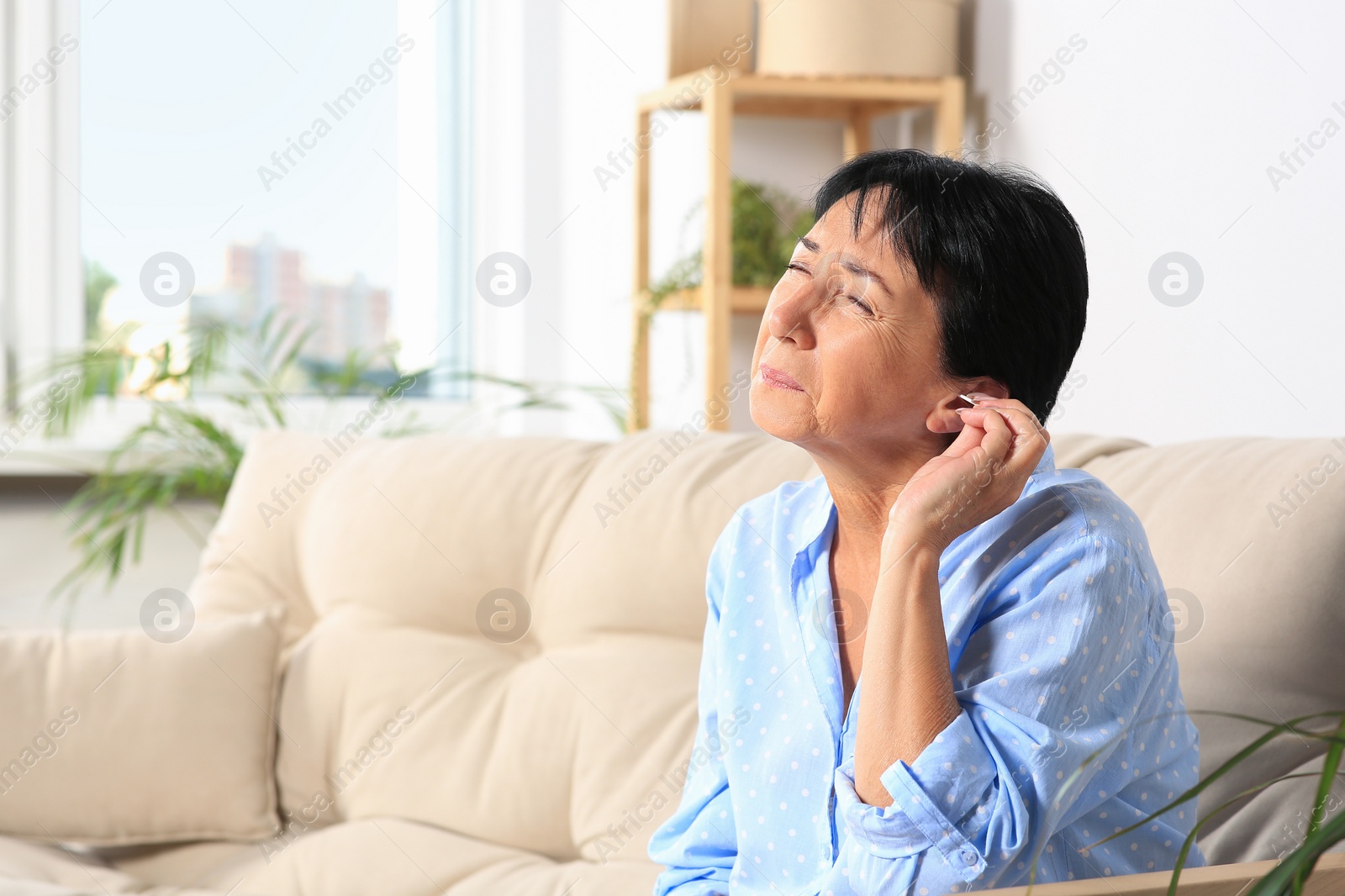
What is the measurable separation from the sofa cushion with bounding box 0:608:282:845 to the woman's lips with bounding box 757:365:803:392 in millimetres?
1076

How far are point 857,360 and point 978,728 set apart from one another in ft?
1.03

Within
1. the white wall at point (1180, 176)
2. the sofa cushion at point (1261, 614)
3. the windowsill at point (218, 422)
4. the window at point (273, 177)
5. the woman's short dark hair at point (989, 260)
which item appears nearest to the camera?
the woman's short dark hair at point (989, 260)

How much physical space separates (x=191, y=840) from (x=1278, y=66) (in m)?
1.81

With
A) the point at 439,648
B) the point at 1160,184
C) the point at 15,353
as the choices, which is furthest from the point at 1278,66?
the point at 15,353

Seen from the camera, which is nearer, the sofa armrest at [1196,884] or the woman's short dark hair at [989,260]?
the sofa armrest at [1196,884]

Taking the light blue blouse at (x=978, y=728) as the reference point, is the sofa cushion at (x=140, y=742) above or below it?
below

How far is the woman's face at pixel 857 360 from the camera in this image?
0.98 meters

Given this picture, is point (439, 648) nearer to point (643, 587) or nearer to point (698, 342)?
point (643, 587)

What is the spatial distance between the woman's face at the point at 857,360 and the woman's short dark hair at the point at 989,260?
0.01 meters

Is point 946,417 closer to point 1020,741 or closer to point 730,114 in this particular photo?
point 1020,741

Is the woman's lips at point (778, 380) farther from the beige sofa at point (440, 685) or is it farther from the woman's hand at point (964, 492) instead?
the beige sofa at point (440, 685)

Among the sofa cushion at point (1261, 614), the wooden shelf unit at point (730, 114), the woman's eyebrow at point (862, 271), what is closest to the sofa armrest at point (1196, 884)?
the sofa cushion at point (1261, 614)

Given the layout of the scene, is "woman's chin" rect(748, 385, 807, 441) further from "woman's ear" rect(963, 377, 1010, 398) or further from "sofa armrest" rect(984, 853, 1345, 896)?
"sofa armrest" rect(984, 853, 1345, 896)

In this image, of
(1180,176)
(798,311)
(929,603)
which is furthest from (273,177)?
(929,603)
